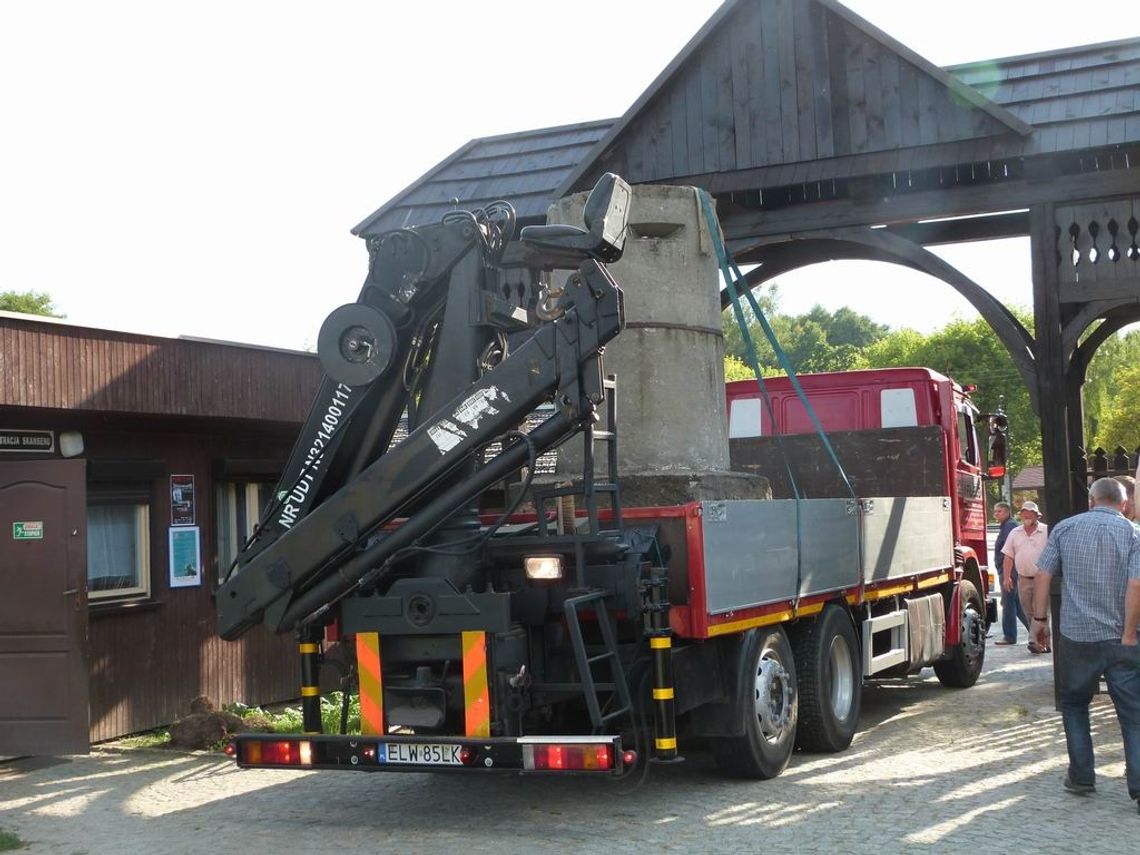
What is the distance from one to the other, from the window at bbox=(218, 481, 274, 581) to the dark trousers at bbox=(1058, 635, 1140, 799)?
7048 millimetres

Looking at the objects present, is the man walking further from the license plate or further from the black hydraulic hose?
the license plate

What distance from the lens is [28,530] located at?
9977 mm

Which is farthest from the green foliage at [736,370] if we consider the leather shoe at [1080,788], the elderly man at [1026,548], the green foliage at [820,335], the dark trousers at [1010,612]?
the leather shoe at [1080,788]

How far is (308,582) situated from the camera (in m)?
7.61

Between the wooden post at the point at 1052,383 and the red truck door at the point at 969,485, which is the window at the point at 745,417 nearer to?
the red truck door at the point at 969,485

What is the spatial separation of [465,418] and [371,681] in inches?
57.8

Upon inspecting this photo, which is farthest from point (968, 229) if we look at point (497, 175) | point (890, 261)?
point (497, 175)

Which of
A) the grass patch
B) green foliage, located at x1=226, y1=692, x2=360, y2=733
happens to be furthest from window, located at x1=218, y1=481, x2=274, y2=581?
the grass patch

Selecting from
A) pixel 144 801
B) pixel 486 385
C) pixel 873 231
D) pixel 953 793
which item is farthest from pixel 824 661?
pixel 873 231

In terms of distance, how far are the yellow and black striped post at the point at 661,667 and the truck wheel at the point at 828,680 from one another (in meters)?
2.09

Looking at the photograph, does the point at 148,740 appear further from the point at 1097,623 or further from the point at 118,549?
the point at 1097,623

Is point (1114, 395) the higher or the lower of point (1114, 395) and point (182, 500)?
the higher

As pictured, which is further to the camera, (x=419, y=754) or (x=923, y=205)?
(x=923, y=205)

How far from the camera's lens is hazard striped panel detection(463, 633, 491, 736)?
23.2 feet
